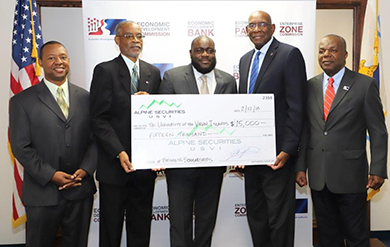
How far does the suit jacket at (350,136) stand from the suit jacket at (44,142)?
177 centimetres

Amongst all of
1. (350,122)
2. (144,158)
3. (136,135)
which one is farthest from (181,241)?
(350,122)

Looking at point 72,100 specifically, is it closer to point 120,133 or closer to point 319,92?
point 120,133

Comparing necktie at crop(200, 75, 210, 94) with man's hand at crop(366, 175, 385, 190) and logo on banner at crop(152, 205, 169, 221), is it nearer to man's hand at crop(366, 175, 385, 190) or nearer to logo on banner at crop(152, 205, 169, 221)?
man's hand at crop(366, 175, 385, 190)

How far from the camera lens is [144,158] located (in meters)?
2.51

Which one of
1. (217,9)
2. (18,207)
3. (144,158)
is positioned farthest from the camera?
(217,9)

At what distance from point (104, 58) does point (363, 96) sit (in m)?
2.39

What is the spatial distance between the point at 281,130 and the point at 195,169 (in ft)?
2.39

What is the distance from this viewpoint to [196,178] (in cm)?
263

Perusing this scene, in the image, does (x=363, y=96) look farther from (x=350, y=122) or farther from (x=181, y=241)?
(x=181, y=241)

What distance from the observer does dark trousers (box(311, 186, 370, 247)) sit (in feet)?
8.55

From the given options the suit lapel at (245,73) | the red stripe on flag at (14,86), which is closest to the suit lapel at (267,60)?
the suit lapel at (245,73)

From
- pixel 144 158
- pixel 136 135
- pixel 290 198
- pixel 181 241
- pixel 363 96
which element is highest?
pixel 363 96

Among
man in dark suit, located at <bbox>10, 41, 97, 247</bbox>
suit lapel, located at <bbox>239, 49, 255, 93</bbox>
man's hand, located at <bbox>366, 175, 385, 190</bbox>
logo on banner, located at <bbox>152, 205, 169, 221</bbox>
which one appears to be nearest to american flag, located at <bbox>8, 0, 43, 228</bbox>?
man in dark suit, located at <bbox>10, 41, 97, 247</bbox>

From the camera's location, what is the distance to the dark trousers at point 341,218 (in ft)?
8.55
